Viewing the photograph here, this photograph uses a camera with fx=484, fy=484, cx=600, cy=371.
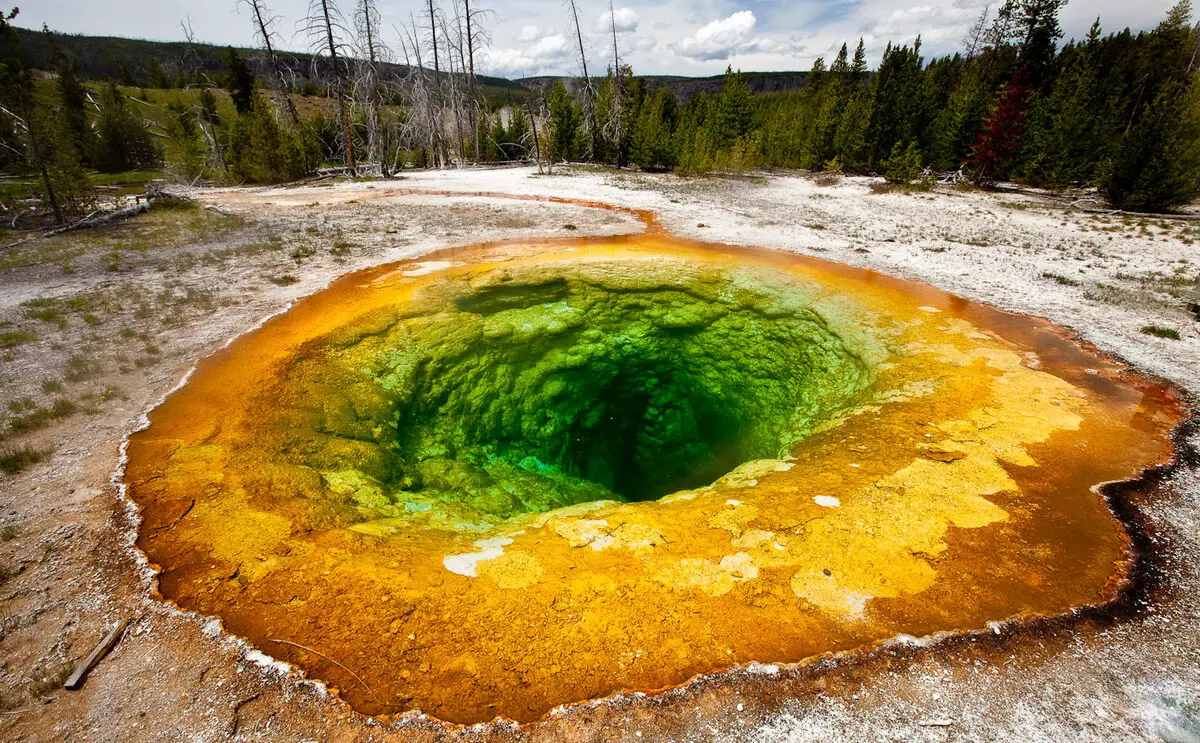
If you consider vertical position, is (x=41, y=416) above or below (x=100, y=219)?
below

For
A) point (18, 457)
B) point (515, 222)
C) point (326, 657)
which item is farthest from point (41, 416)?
point (515, 222)

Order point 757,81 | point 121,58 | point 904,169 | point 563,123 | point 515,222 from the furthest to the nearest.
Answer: point 757,81 < point 121,58 < point 563,123 < point 904,169 < point 515,222

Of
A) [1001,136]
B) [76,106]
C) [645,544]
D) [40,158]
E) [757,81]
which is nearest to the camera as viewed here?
[645,544]

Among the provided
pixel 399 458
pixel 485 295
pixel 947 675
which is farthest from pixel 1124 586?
pixel 485 295

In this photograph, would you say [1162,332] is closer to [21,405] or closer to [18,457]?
[18,457]

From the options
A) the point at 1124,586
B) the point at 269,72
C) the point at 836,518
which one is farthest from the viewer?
the point at 269,72

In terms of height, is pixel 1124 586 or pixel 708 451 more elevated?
pixel 1124 586

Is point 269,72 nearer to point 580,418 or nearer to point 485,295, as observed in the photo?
point 485,295

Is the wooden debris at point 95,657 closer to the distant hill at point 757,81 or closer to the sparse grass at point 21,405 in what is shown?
the sparse grass at point 21,405

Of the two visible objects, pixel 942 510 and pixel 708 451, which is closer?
A: pixel 942 510
